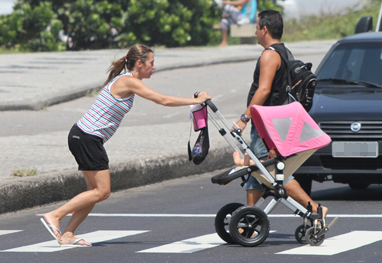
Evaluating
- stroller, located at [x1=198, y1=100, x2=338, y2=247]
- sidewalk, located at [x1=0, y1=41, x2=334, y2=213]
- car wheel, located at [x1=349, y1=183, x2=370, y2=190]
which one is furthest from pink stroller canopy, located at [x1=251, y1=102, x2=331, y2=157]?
car wheel, located at [x1=349, y1=183, x2=370, y2=190]

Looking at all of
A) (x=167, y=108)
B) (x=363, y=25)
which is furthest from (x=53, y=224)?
(x=167, y=108)

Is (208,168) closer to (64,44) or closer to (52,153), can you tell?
(52,153)

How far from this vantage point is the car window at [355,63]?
9688mm

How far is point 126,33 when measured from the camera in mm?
25344

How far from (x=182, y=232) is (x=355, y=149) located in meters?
2.17

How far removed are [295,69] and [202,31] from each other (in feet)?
68.8

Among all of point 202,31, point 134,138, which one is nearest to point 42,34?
point 202,31

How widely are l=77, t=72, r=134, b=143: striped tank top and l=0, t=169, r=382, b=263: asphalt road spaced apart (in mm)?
902

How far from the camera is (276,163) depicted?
653cm

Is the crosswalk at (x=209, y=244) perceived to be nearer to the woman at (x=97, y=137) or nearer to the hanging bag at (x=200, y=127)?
the woman at (x=97, y=137)

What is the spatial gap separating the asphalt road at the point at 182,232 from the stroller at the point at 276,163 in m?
0.13

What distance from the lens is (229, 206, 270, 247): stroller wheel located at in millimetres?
6492

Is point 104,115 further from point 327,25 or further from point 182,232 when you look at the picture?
point 327,25

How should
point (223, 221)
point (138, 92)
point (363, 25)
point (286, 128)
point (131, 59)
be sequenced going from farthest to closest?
1. point (363, 25)
2. point (131, 59)
3. point (223, 221)
4. point (138, 92)
5. point (286, 128)
